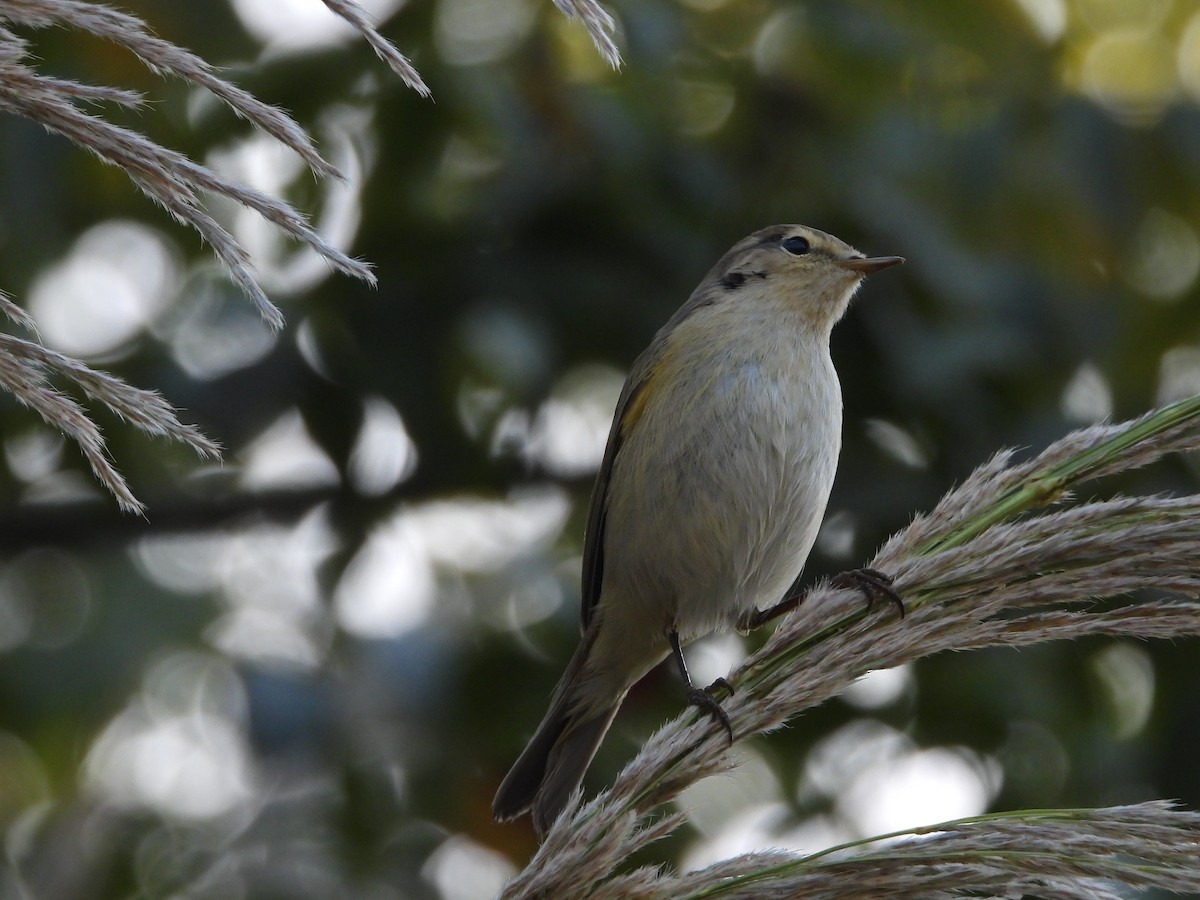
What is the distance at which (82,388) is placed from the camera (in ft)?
5.43

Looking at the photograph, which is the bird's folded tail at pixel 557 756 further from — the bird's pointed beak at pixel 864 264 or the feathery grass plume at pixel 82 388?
the feathery grass plume at pixel 82 388

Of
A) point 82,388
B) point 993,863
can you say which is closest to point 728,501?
point 993,863

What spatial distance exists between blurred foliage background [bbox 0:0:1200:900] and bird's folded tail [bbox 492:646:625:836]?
0.82 m

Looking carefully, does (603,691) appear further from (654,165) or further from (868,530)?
(654,165)

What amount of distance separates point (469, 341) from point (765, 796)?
226 centimetres

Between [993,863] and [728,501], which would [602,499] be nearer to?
[728,501]

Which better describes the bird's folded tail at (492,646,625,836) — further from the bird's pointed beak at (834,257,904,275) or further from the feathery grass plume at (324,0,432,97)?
the feathery grass plume at (324,0,432,97)

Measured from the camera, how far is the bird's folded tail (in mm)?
3541

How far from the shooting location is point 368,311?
Result: 16.2ft

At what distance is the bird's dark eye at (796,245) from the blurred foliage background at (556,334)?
50 cm

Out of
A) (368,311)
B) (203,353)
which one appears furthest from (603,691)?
(203,353)

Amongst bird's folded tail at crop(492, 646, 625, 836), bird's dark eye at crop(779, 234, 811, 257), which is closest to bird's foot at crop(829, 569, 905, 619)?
bird's folded tail at crop(492, 646, 625, 836)

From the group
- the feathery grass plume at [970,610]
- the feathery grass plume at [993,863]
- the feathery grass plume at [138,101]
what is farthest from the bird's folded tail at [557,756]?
the feathery grass plume at [138,101]

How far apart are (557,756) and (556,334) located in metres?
1.78
